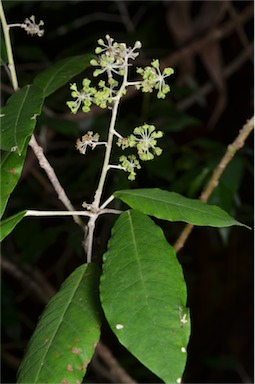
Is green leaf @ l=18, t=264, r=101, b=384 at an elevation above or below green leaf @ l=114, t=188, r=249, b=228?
below

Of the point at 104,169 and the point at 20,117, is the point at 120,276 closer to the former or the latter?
the point at 104,169

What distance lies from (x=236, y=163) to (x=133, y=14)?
1.54 m

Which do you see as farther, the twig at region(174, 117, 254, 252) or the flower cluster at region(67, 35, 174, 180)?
the twig at region(174, 117, 254, 252)

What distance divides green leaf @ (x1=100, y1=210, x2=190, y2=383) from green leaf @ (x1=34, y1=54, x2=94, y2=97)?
1.21 feet

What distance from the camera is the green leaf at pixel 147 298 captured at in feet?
2.50

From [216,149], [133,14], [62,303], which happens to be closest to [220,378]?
[216,149]

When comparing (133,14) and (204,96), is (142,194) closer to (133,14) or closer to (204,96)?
(204,96)

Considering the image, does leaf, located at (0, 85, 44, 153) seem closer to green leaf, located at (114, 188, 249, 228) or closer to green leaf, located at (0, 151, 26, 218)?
green leaf, located at (0, 151, 26, 218)

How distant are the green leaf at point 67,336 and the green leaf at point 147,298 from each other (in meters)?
0.09

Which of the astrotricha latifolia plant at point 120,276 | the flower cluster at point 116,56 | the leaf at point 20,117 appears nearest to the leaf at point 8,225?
the astrotricha latifolia plant at point 120,276

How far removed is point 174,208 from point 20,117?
10.8 inches

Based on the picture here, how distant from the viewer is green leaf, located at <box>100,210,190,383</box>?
763mm

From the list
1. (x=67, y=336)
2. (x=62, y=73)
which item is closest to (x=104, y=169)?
(x=67, y=336)

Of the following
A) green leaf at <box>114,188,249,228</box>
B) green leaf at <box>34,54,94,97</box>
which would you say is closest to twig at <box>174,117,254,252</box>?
green leaf at <box>114,188,249,228</box>
